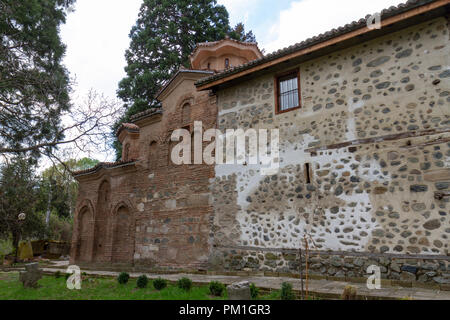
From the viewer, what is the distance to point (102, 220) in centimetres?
1381


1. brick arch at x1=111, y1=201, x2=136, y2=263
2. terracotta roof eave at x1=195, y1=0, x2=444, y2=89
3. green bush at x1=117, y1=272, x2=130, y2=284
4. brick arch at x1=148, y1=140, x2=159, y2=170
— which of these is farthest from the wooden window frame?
brick arch at x1=111, y1=201, x2=136, y2=263

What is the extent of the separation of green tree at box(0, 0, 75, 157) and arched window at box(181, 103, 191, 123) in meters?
3.77

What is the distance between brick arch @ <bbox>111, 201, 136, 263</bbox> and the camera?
39.2 feet

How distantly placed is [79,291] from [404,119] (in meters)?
8.53

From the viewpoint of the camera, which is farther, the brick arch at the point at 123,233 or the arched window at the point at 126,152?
the arched window at the point at 126,152

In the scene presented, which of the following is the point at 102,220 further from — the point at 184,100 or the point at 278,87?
the point at 278,87

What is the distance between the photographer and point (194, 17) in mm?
21688

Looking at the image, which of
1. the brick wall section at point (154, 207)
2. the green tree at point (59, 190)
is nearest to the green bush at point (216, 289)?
the brick wall section at point (154, 207)

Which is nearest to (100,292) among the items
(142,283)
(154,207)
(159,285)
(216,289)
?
(142,283)

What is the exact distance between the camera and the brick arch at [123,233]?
12.0 meters

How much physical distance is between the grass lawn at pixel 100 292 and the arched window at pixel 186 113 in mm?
5582

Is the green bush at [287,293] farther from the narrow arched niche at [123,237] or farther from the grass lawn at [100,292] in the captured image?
the narrow arched niche at [123,237]

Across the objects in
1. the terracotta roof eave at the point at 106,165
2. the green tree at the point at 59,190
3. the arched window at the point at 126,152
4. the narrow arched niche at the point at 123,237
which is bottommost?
the narrow arched niche at the point at 123,237
